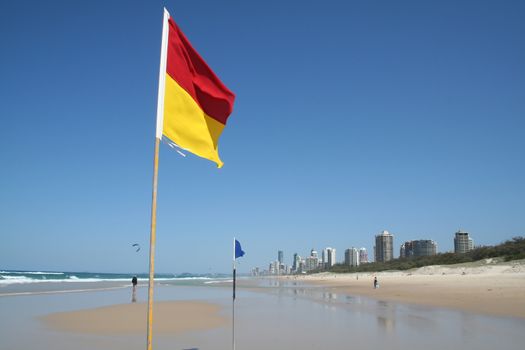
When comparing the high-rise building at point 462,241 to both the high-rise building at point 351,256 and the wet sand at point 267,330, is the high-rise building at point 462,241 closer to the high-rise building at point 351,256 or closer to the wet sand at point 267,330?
the high-rise building at point 351,256

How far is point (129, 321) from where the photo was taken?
56.6 feet

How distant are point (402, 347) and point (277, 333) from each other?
4.05 meters

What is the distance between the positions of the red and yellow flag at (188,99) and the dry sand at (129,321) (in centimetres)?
902

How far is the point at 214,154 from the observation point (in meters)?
8.04

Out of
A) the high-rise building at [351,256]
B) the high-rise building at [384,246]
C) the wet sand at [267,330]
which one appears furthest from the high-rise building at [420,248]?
the wet sand at [267,330]

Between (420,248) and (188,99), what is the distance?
5348 inches

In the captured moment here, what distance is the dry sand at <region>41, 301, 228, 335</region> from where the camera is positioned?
14969 mm

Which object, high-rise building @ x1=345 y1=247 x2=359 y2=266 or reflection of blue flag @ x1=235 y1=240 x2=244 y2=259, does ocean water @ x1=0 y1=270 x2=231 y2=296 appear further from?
high-rise building @ x1=345 y1=247 x2=359 y2=266

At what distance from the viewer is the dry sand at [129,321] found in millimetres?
14969

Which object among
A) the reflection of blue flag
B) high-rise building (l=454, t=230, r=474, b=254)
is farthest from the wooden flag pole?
high-rise building (l=454, t=230, r=474, b=254)

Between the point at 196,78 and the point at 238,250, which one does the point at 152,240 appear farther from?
the point at 238,250

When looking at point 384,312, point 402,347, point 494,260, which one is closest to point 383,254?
point 494,260

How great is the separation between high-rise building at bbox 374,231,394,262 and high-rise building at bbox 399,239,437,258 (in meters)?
9.49

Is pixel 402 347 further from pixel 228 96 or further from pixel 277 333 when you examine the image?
pixel 228 96
